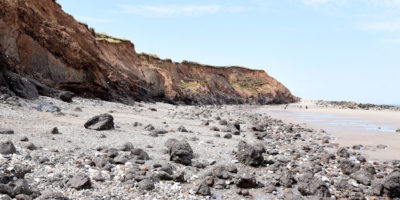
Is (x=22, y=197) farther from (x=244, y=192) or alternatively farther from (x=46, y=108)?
(x=46, y=108)

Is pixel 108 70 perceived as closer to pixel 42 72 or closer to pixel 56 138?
pixel 42 72

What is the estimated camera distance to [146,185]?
5.39 meters

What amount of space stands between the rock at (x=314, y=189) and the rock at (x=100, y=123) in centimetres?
683

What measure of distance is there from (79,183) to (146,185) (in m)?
1.14

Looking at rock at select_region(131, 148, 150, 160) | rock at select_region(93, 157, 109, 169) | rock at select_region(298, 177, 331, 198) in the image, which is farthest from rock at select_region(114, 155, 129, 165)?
rock at select_region(298, 177, 331, 198)

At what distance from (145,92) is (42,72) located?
1575 centimetres

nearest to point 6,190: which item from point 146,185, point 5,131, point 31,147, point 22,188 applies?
point 22,188

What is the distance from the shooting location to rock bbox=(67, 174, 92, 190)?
502 centimetres

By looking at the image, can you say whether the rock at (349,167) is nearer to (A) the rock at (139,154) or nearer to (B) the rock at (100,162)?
(A) the rock at (139,154)

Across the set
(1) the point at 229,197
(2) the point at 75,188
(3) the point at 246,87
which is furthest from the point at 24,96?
(3) the point at 246,87

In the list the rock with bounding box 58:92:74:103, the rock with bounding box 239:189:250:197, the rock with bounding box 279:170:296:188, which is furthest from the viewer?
the rock with bounding box 58:92:74:103

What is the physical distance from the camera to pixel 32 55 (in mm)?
19406

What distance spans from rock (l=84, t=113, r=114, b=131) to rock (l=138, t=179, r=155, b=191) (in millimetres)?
5151

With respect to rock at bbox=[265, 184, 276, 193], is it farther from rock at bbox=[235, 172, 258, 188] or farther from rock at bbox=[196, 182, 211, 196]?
rock at bbox=[196, 182, 211, 196]
